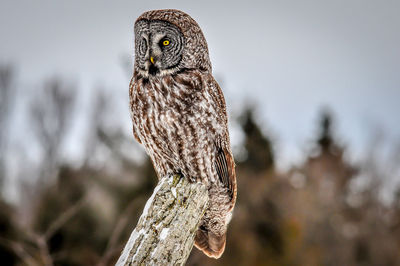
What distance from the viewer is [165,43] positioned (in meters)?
2.94

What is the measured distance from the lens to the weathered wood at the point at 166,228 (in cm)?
197

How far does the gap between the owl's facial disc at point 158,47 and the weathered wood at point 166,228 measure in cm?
98

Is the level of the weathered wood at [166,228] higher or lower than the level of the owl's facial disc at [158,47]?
lower

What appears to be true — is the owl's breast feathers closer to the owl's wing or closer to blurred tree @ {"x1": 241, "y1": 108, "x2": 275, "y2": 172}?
the owl's wing

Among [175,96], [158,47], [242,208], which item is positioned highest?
[158,47]

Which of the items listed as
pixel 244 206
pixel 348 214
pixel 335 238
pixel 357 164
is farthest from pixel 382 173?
pixel 244 206

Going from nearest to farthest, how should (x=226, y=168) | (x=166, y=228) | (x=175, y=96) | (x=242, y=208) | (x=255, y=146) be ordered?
(x=166, y=228) < (x=175, y=96) < (x=226, y=168) < (x=242, y=208) < (x=255, y=146)

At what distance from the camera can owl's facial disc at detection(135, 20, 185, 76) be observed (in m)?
2.90

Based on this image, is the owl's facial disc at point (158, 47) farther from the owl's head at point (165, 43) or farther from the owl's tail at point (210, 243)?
the owl's tail at point (210, 243)

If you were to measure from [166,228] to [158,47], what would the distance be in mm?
1486

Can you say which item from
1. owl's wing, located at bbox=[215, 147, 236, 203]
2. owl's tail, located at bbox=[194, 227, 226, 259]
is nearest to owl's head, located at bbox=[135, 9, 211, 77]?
owl's wing, located at bbox=[215, 147, 236, 203]

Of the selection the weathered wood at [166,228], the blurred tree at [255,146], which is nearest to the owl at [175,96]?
the weathered wood at [166,228]

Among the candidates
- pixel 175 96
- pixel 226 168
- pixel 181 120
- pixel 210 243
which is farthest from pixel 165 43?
pixel 210 243

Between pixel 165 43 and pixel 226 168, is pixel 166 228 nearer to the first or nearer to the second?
pixel 226 168
